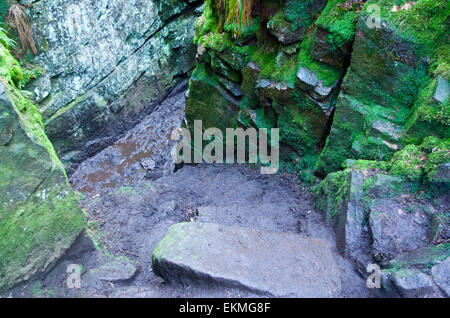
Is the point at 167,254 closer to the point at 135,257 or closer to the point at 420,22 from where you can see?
the point at 135,257

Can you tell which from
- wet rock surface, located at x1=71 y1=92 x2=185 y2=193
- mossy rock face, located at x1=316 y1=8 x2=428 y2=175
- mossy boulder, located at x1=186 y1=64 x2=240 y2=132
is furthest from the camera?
wet rock surface, located at x1=71 y1=92 x2=185 y2=193

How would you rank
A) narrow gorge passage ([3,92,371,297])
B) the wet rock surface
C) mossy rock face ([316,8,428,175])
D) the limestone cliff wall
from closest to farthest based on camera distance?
narrow gorge passage ([3,92,371,297]) < mossy rock face ([316,8,428,175]) < the limestone cliff wall < the wet rock surface

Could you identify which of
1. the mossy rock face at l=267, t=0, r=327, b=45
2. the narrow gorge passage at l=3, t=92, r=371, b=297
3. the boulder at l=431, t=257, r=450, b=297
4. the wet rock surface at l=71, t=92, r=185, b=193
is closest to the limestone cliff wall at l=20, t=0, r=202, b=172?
the wet rock surface at l=71, t=92, r=185, b=193

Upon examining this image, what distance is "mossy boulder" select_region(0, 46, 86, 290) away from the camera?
8.31ft

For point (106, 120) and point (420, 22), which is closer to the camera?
point (420, 22)

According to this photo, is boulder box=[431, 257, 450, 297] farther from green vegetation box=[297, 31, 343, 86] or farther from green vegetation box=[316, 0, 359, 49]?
green vegetation box=[316, 0, 359, 49]

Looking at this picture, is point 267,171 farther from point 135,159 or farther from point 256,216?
point 135,159

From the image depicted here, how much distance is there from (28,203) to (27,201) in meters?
0.02

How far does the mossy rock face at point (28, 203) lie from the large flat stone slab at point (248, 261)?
938 millimetres

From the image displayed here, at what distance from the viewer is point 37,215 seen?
2734 millimetres

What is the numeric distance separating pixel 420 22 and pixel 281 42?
184 centimetres

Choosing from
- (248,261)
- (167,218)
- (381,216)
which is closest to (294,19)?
(381,216)

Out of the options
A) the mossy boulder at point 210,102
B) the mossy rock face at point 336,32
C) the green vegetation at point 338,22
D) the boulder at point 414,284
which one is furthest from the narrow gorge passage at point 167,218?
the green vegetation at point 338,22
